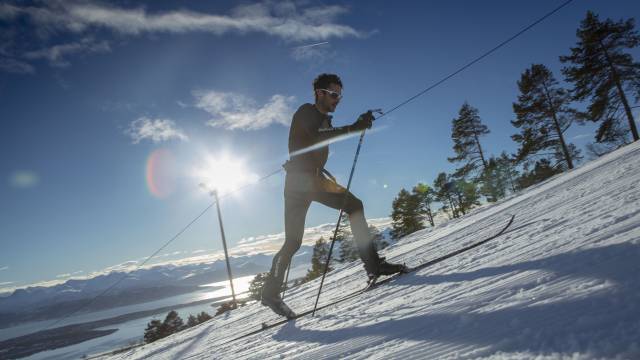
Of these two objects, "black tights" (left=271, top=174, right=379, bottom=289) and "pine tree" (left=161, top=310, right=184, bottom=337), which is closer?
"black tights" (left=271, top=174, right=379, bottom=289)

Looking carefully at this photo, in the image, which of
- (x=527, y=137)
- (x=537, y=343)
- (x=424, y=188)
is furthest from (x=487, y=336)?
(x=424, y=188)

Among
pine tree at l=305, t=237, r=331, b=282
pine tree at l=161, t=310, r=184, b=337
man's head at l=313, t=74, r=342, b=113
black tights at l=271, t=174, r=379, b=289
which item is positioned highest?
man's head at l=313, t=74, r=342, b=113

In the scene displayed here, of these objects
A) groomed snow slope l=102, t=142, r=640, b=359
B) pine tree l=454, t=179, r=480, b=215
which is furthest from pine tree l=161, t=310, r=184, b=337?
groomed snow slope l=102, t=142, r=640, b=359

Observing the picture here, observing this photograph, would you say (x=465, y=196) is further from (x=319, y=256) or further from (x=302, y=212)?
(x=302, y=212)

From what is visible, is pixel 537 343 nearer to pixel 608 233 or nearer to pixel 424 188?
pixel 608 233

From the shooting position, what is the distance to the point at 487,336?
3.75 ft

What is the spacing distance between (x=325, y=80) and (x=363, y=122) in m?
0.79

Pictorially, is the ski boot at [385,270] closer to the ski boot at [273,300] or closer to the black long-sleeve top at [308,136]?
the ski boot at [273,300]

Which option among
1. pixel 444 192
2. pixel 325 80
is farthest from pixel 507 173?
pixel 325 80

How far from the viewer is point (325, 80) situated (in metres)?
4.02

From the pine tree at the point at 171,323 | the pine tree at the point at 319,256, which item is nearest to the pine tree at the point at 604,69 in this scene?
the pine tree at the point at 319,256

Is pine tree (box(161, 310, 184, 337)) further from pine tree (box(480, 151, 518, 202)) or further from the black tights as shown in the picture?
the black tights

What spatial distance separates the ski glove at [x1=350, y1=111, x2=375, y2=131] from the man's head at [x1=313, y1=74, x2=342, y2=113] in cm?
50

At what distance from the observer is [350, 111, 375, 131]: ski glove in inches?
141
